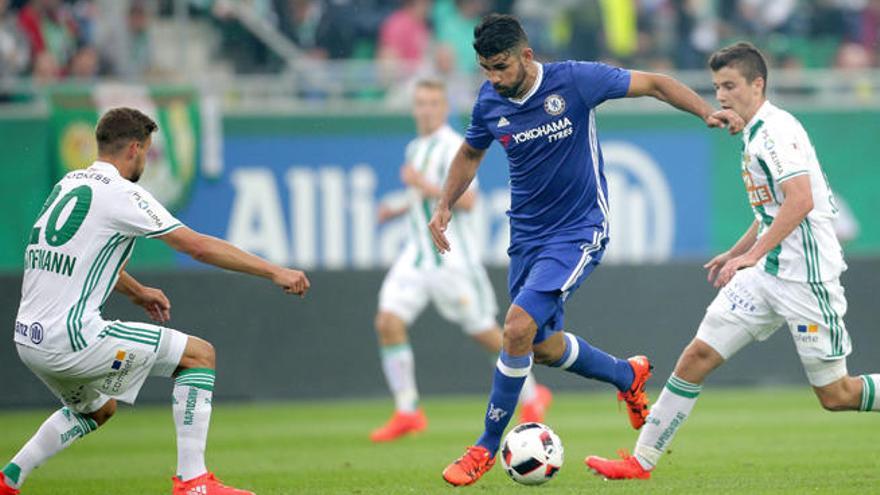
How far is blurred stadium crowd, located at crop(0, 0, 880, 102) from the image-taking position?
730 inches

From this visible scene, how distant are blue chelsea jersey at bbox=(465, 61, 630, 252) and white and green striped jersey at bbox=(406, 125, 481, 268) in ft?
12.2

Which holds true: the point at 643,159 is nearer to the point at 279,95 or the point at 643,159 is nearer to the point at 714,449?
the point at 279,95

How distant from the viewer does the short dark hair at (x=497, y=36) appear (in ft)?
27.6

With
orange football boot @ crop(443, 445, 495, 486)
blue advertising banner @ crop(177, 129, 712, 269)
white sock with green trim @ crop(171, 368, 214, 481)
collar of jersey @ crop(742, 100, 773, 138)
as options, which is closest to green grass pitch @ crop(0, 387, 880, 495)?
orange football boot @ crop(443, 445, 495, 486)

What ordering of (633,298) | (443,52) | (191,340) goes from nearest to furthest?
(191,340)
(633,298)
(443,52)

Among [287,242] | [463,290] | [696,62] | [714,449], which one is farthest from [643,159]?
[714,449]

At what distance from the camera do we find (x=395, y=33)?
19.5 metres

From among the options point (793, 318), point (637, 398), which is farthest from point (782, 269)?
point (637, 398)

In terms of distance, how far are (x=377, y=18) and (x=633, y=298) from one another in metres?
5.78

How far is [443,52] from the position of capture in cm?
1894

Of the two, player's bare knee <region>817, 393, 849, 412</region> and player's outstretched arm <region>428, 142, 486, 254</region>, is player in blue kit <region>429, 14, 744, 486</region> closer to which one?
player's outstretched arm <region>428, 142, 486, 254</region>

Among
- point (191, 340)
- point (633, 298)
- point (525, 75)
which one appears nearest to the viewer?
point (191, 340)

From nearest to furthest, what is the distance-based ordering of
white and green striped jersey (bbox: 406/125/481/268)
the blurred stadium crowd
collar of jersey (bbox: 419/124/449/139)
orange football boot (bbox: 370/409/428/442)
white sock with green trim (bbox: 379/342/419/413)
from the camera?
orange football boot (bbox: 370/409/428/442) → white sock with green trim (bbox: 379/342/419/413) → white and green striped jersey (bbox: 406/125/481/268) → collar of jersey (bbox: 419/124/449/139) → the blurred stadium crowd

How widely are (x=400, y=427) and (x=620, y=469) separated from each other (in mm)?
3891
